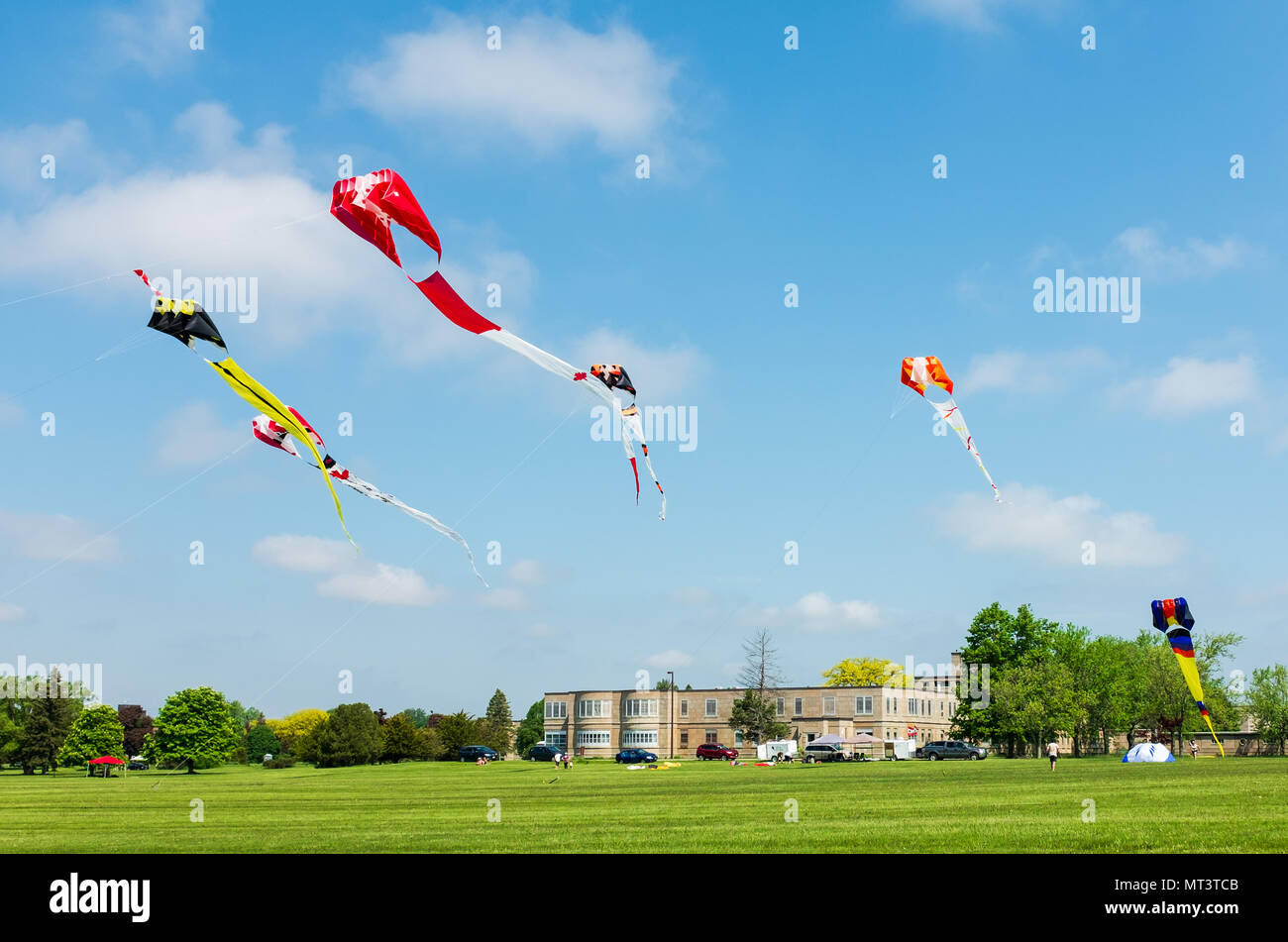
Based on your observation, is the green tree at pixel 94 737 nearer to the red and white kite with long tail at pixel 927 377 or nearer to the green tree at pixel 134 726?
the green tree at pixel 134 726

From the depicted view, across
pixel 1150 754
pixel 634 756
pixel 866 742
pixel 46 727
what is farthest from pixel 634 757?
pixel 46 727

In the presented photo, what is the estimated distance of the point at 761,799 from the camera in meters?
27.4

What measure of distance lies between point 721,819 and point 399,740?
2884 inches

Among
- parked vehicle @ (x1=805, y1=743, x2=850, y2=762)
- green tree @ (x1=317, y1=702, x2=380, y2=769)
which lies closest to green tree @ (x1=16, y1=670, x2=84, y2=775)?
green tree @ (x1=317, y1=702, x2=380, y2=769)

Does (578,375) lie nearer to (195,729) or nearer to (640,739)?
(195,729)

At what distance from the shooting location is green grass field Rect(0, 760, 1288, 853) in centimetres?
1597

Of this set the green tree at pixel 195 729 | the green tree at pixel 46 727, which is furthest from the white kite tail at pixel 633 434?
the green tree at pixel 46 727

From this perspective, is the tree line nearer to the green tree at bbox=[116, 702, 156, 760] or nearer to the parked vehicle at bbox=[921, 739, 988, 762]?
the green tree at bbox=[116, 702, 156, 760]

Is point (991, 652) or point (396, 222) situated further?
point (991, 652)

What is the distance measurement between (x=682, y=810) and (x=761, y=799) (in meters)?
4.14

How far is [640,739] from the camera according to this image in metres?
119

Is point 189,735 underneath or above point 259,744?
above
